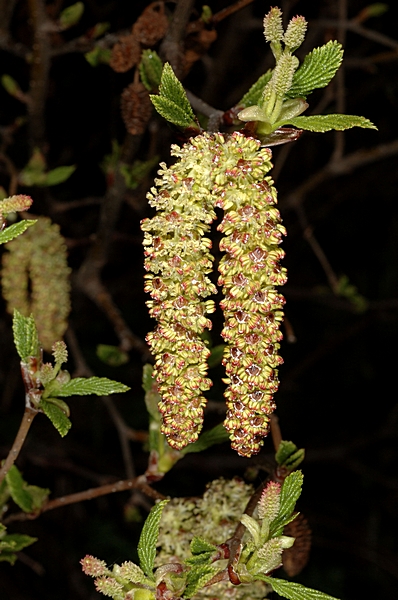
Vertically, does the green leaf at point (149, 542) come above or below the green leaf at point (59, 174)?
below

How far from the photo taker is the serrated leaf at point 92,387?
2.89ft

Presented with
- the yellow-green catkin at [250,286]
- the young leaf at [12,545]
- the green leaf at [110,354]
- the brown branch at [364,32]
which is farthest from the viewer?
the brown branch at [364,32]

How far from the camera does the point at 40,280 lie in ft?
4.71

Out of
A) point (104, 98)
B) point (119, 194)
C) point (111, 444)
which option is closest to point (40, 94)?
point (119, 194)

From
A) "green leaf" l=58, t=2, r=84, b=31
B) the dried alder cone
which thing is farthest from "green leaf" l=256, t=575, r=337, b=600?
"green leaf" l=58, t=2, r=84, b=31

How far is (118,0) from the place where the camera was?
2.03 m

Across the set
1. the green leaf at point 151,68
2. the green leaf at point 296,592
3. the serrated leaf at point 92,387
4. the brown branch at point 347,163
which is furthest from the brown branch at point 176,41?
the brown branch at point 347,163

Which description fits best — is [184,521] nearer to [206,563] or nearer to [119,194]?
[206,563]

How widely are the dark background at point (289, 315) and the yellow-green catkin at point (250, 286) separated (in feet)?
3.21

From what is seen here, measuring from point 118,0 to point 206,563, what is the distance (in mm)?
1739

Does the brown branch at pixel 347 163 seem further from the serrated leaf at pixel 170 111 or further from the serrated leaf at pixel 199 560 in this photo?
the serrated leaf at pixel 199 560

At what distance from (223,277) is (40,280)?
0.79 m

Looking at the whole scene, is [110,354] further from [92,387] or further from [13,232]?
[13,232]

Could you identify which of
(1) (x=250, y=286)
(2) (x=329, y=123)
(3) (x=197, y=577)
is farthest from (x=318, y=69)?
(3) (x=197, y=577)
